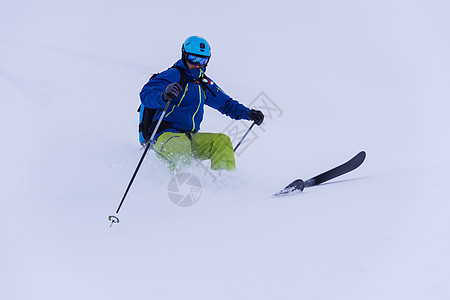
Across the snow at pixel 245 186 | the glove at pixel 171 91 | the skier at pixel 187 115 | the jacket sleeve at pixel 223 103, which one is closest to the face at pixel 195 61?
the skier at pixel 187 115

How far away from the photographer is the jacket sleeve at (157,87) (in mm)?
3918

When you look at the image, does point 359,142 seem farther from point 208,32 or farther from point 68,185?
point 208,32

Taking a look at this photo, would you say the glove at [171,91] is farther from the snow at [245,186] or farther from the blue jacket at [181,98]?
the snow at [245,186]

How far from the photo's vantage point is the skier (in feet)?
13.3

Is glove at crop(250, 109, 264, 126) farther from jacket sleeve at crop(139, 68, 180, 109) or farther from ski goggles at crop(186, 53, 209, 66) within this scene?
jacket sleeve at crop(139, 68, 180, 109)

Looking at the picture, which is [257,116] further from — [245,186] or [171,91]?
[171,91]

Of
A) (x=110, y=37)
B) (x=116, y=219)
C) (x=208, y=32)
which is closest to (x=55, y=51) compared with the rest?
(x=110, y=37)

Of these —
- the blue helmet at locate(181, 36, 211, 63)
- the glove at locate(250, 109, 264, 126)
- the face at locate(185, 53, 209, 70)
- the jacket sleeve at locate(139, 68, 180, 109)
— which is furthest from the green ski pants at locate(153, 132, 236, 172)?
the blue helmet at locate(181, 36, 211, 63)

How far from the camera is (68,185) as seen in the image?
3707 mm

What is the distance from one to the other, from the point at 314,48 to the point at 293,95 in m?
6.81

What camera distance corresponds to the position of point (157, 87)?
4.03 meters

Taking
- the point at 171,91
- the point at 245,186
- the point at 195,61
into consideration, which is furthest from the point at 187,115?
the point at 245,186

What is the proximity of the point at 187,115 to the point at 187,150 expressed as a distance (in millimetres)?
410

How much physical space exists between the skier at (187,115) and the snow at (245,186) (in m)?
0.21
